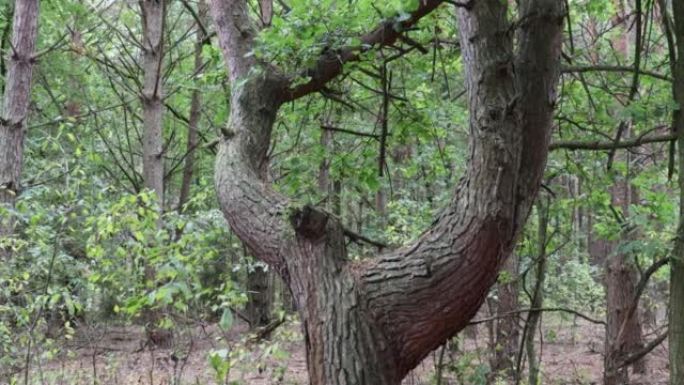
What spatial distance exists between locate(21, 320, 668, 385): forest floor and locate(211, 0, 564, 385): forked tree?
1.11 metres

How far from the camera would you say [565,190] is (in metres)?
6.55

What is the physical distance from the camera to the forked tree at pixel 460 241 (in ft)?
10.5

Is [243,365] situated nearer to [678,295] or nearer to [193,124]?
[678,295]

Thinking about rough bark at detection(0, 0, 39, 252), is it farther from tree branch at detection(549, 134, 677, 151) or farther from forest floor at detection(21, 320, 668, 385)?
tree branch at detection(549, 134, 677, 151)

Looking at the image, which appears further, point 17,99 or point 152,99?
point 152,99

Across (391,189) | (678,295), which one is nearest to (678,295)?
(678,295)

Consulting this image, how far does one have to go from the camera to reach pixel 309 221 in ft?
11.3

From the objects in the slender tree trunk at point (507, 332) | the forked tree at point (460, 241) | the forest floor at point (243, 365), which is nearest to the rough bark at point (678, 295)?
the forked tree at point (460, 241)

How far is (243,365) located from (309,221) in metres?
1.62

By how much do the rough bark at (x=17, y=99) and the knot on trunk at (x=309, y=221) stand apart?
529cm

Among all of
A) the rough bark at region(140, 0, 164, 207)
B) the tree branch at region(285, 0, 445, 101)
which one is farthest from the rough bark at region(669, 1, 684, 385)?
the rough bark at region(140, 0, 164, 207)

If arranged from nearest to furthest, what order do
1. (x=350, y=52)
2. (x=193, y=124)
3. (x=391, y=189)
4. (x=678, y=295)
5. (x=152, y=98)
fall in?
(x=678, y=295) < (x=350, y=52) < (x=391, y=189) < (x=152, y=98) < (x=193, y=124)

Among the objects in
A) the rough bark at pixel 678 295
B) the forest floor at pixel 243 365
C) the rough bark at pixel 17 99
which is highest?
the rough bark at pixel 17 99

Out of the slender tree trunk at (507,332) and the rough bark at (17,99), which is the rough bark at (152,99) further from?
the slender tree trunk at (507,332)
